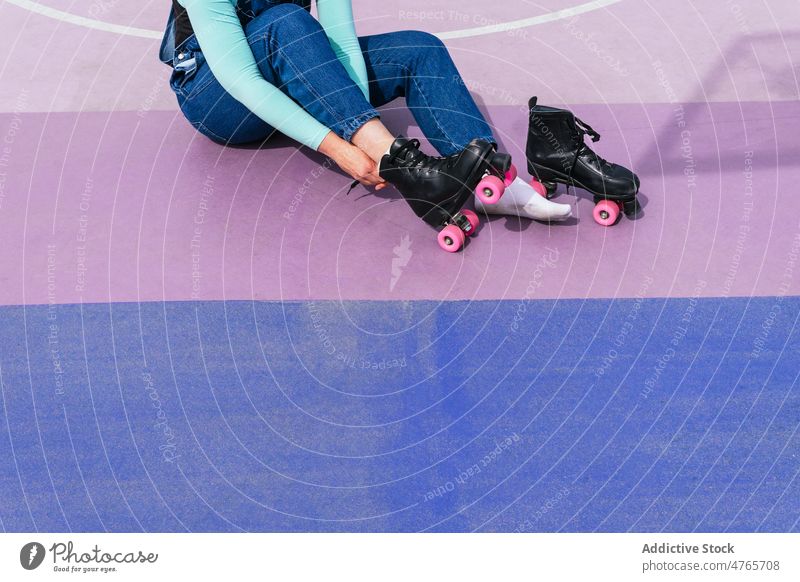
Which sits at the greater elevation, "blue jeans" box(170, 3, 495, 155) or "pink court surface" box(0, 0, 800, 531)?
"blue jeans" box(170, 3, 495, 155)

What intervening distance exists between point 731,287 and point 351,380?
1.07 meters

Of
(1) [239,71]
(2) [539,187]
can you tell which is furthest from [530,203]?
(1) [239,71]

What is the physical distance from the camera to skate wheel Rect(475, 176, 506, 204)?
291 cm

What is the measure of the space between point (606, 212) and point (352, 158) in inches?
29.4

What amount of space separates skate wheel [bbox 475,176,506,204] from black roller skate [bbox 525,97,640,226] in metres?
0.27

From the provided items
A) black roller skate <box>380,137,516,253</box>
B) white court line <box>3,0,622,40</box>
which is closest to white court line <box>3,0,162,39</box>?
white court line <box>3,0,622,40</box>

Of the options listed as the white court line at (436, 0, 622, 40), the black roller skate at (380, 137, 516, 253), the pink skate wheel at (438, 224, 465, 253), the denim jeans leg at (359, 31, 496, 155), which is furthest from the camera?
the white court line at (436, 0, 622, 40)

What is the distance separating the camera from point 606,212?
314 centimetres

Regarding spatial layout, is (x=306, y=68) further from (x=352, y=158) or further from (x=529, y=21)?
(x=529, y=21)

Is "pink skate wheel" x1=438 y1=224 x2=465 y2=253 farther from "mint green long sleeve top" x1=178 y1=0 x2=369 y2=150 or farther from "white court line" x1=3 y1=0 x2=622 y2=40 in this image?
"white court line" x1=3 y1=0 x2=622 y2=40

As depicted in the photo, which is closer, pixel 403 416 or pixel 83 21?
pixel 403 416

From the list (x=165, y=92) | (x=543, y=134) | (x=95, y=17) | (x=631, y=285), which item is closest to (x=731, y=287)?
(x=631, y=285)

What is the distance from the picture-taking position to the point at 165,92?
385cm

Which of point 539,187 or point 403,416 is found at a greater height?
point 539,187
